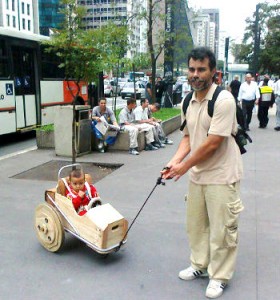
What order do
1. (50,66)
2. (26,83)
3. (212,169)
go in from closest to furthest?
(212,169)
(26,83)
(50,66)

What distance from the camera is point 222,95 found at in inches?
120

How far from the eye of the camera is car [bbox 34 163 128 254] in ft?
12.1

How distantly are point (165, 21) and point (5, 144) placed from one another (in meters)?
8.01

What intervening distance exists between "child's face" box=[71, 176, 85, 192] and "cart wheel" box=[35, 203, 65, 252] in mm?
312

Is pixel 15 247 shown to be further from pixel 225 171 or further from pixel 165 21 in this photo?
pixel 165 21

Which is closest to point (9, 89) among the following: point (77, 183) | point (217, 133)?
point (77, 183)

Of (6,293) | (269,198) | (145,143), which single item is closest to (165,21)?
(145,143)

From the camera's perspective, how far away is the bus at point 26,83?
10469 millimetres

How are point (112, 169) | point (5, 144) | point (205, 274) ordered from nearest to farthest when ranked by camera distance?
1. point (205, 274)
2. point (112, 169)
3. point (5, 144)

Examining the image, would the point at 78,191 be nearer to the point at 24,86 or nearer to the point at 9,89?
the point at 9,89

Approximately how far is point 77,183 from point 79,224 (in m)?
0.49

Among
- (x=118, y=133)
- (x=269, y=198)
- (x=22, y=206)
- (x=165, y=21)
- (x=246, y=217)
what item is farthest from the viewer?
(x=165, y=21)

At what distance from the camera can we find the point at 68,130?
8906 millimetres

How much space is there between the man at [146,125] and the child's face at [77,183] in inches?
213
